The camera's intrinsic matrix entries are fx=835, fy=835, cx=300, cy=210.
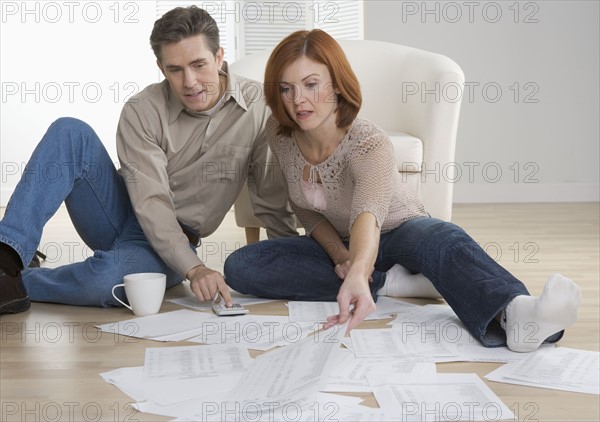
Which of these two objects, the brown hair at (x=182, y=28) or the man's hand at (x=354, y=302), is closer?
the man's hand at (x=354, y=302)

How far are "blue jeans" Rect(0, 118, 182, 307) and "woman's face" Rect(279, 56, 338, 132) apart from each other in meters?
0.60

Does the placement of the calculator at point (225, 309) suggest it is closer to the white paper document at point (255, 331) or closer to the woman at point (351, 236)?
the white paper document at point (255, 331)

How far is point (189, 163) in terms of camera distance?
2.45 meters

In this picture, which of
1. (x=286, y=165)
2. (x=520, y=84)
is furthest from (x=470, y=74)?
(x=286, y=165)

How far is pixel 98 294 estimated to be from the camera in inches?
91.7

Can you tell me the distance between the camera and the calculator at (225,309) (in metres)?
2.17

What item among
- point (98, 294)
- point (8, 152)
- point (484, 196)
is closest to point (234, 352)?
point (98, 294)

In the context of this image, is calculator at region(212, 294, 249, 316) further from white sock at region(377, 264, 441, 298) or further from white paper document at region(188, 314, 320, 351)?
white sock at region(377, 264, 441, 298)

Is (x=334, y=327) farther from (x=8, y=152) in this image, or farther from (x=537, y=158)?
(x=8, y=152)

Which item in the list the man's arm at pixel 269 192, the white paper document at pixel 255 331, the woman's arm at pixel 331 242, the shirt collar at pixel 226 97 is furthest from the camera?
the man's arm at pixel 269 192

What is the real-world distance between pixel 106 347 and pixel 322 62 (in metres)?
0.87

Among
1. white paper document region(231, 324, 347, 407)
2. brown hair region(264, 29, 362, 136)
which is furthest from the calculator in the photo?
white paper document region(231, 324, 347, 407)

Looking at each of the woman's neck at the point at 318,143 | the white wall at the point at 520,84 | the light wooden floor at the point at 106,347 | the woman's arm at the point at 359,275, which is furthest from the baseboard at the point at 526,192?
the woman's arm at the point at 359,275

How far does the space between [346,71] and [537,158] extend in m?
3.15
